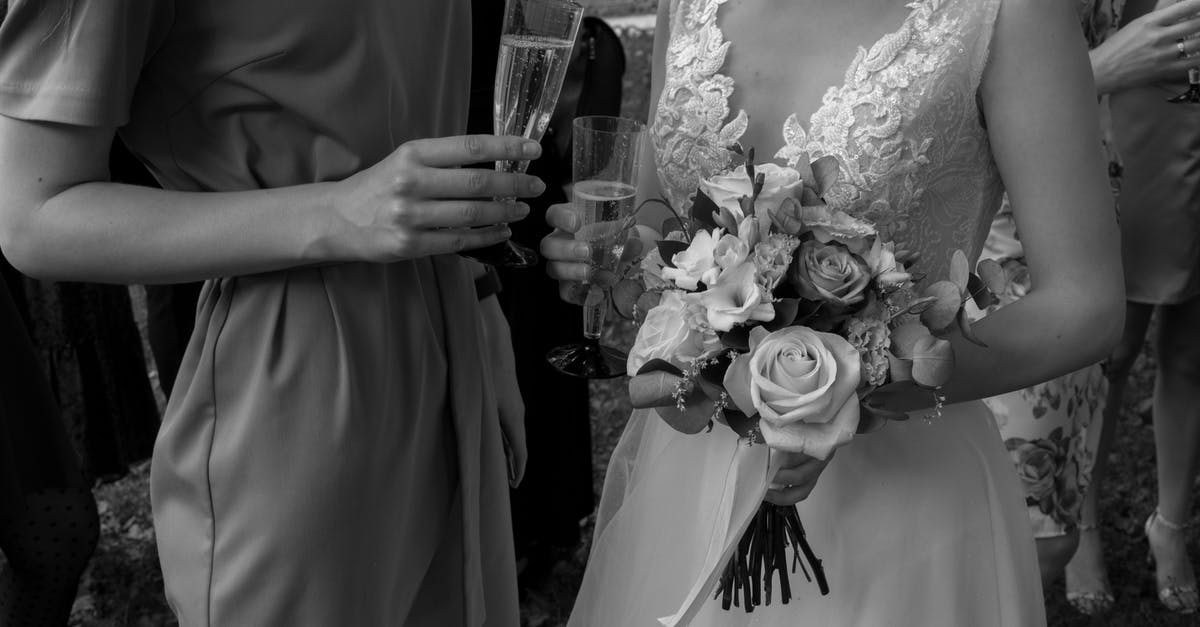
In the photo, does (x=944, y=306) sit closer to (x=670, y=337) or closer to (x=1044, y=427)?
(x=670, y=337)

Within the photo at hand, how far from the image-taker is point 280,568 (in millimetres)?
1682

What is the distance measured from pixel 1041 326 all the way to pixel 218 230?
1.40m

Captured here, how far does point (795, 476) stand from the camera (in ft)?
5.96

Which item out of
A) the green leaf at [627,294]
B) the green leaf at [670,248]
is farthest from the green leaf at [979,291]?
the green leaf at [627,294]

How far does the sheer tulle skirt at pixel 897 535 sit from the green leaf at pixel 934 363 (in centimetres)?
48

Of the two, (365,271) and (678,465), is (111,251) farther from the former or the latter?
(678,465)

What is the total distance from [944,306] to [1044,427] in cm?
208

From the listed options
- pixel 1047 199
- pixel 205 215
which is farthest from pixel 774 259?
pixel 205 215

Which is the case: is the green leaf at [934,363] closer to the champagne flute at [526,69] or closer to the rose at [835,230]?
the rose at [835,230]

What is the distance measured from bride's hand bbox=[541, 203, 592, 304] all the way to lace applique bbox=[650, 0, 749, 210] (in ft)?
1.02

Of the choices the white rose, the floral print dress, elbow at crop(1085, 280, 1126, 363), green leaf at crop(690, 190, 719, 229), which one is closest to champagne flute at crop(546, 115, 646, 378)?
green leaf at crop(690, 190, 719, 229)

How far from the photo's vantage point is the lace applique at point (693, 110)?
2.23 meters

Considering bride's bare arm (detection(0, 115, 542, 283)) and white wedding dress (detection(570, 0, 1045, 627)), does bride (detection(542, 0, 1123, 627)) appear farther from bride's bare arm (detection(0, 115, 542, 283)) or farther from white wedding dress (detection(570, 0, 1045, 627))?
bride's bare arm (detection(0, 115, 542, 283))

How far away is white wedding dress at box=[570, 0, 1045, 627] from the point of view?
2037 mm
